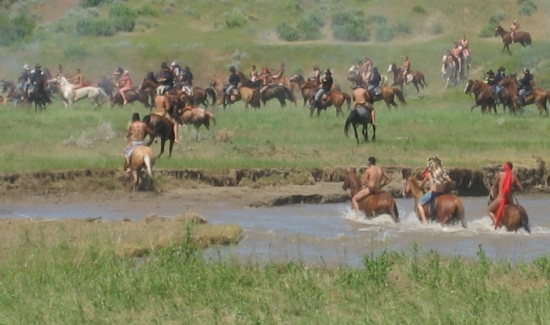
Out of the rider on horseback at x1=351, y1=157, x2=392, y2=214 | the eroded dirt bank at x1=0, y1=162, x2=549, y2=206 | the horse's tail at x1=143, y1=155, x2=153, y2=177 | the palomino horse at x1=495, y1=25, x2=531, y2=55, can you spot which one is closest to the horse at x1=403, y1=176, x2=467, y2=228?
the rider on horseback at x1=351, y1=157, x2=392, y2=214

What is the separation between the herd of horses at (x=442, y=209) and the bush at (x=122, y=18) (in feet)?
146

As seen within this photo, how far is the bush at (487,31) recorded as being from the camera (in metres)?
57.7

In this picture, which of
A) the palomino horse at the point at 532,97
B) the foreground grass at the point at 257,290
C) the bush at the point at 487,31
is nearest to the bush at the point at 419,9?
the bush at the point at 487,31

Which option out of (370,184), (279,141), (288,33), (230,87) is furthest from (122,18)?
(370,184)

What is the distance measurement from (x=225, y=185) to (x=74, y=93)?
14.6 meters

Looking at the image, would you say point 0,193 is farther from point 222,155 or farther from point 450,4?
point 450,4

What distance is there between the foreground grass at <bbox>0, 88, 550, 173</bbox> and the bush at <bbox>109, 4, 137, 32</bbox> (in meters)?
29.0

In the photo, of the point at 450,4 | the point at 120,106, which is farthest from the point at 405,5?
the point at 120,106

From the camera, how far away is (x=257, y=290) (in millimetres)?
11195

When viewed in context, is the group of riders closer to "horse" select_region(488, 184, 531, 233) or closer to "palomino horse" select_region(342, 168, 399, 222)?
→ "horse" select_region(488, 184, 531, 233)

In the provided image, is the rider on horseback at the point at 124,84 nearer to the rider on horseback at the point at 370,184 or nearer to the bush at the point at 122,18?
the rider on horseback at the point at 370,184

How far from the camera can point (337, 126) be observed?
97.9 feet

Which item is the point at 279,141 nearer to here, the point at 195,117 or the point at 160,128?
the point at 195,117

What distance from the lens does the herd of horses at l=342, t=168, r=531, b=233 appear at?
16984mm
